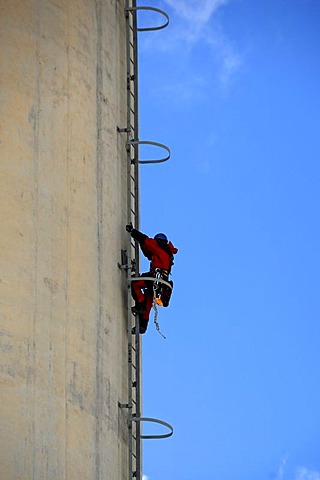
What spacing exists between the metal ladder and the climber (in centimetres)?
16

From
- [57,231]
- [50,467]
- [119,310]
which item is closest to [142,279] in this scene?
[119,310]

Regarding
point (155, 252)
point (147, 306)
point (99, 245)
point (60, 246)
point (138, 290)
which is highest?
point (155, 252)

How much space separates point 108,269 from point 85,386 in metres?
Result: 2.86

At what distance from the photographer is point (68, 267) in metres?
33.6

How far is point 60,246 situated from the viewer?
1318 inches

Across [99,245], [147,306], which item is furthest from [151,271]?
[99,245]

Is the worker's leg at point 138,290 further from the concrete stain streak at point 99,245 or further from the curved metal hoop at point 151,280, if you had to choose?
the concrete stain streak at point 99,245

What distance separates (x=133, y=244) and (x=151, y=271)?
3.62ft

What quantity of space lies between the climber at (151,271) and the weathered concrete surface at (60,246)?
331 mm

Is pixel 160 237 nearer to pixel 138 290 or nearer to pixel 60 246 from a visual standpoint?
pixel 138 290

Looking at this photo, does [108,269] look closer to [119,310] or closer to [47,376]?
[119,310]

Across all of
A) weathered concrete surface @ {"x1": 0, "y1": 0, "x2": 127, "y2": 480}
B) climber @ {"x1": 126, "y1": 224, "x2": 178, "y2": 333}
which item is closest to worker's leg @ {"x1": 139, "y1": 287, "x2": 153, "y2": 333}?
climber @ {"x1": 126, "y1": 224, "x2": 178, "y2": 333}

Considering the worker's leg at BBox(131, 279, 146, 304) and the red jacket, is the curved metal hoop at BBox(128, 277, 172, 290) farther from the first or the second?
the red jacket

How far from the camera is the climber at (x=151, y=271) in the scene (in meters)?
36.1
